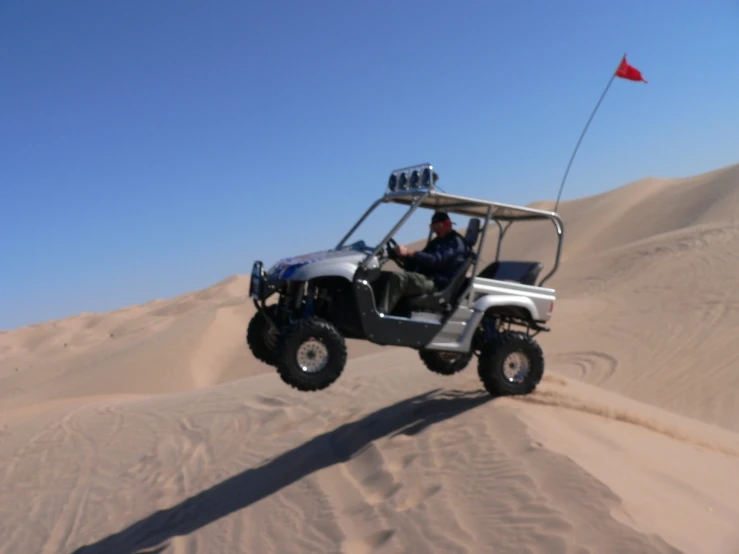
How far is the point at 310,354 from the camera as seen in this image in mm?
6699

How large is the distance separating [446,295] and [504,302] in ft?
2.26

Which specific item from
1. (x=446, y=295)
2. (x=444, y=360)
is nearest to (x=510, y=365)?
(x=444, y=360)

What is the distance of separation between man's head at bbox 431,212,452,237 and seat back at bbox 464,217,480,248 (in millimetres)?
208

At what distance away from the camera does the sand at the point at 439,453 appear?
205 inches

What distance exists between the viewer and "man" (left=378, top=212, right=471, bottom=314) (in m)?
7.14

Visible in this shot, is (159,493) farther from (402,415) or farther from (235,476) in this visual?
(402,415)

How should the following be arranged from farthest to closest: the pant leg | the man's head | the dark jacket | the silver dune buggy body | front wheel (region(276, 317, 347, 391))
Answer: the man's head
the dark jacket
the pant leg
the silver dune buggy body
front wheel (region(276, 317, 347, 391))

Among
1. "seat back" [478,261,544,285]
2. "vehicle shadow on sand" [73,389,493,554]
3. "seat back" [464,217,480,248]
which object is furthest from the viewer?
"seat back" [478,261,544,285]

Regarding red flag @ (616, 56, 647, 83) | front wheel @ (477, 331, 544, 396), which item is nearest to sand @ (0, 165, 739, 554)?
front wheel @ (477, 331, 544, 396)

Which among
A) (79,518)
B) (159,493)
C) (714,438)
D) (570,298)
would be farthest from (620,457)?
(570,298)

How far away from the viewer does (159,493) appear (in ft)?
29.1

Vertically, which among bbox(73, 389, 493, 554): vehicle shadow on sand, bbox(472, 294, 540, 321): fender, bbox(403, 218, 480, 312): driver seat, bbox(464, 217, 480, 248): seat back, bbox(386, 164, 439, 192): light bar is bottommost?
bbox(73, 389, 493, 554): vehicle shadow on sand

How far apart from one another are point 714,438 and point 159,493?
6.27 m

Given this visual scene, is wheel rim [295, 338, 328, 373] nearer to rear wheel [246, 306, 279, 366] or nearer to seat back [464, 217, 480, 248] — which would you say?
rear wheel [246, 306, 279, 366]
